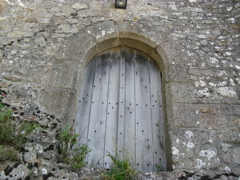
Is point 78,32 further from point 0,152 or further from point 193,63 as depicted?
point 0,152

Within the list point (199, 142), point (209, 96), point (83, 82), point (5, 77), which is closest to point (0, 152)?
point (5, 77)

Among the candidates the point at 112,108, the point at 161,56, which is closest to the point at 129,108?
the point at 112,108

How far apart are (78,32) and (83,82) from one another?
74cm

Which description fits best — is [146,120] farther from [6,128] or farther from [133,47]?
[6,128]

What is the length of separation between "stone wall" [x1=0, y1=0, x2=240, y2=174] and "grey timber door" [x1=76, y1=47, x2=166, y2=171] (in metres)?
0.20

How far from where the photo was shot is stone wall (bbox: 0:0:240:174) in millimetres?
2635

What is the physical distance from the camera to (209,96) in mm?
2867

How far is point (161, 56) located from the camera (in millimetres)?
3262

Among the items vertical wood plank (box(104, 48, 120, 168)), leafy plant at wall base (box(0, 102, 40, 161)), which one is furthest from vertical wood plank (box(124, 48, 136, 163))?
leafy plant at wall base (box(0, 102, 40, 161))

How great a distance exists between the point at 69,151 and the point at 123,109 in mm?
964

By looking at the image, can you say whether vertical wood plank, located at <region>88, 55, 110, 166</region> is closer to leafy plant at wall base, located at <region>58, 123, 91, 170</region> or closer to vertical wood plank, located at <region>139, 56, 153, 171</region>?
leafy plant at wall base, located at <region>58, 123, 91, 170</region>

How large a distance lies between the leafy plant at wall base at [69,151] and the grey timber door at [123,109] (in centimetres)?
38

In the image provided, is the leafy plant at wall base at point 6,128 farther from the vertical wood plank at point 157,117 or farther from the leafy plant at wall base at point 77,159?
the vertical wood plank at point 157,117

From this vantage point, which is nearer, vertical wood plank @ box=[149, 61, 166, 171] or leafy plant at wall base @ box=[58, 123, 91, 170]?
leafy plant at wall base @ box=[58, 123, 91, 170]
